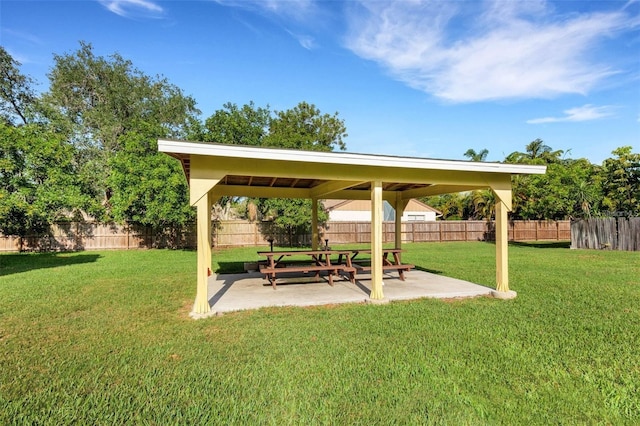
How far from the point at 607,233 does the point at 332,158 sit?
728 inches

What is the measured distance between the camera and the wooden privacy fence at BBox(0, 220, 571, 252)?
1786 centimetres

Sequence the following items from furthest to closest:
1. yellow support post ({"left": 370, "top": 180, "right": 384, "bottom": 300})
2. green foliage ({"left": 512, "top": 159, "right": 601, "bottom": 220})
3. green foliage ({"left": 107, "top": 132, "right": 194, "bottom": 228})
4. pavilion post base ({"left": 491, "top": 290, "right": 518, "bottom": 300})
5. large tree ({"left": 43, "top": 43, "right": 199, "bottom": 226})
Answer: green foliage ({"left": 512, "top": 159, "right": 601, "bottom": 220}) < large tree ({"left": 43, "top": 43, "right": 199, "bottom": 226}) < green foliage ({"left": 107, "top": 132, "right": 194, "bottom": 228}) < pavilion post base ({"left": 491, "top": 290, "right": 518, "bottom": 300}) < yellow support post ({"left": 370, "top": 180, "right": 384, "bottom": 300})

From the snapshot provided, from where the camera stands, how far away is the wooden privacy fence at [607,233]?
16319mm

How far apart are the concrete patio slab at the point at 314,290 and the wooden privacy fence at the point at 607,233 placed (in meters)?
13.9

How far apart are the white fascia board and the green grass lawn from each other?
2569mm

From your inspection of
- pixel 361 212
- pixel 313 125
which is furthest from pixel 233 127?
pixel 361 212

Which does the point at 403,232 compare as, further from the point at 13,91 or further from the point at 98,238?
the point at 13,91

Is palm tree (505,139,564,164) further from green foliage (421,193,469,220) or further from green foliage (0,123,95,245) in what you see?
green foliage (0,123,95,245)

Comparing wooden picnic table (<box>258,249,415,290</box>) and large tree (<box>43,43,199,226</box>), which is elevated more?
large tree (<box>43,43,199,226</box>)

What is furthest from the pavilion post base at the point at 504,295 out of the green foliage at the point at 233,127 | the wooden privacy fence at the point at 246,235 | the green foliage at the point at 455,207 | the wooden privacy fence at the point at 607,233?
the green foliage at the point at 455,207

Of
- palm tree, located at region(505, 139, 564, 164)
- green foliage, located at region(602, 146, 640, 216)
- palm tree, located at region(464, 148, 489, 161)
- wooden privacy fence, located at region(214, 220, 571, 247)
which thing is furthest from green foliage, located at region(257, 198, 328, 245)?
palm tree, located at region(464, 148, 489, 161)

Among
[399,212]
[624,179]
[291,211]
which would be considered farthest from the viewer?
[624,179]

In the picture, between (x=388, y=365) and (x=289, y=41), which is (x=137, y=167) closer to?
(x=289, y=41)

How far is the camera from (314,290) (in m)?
7.36
